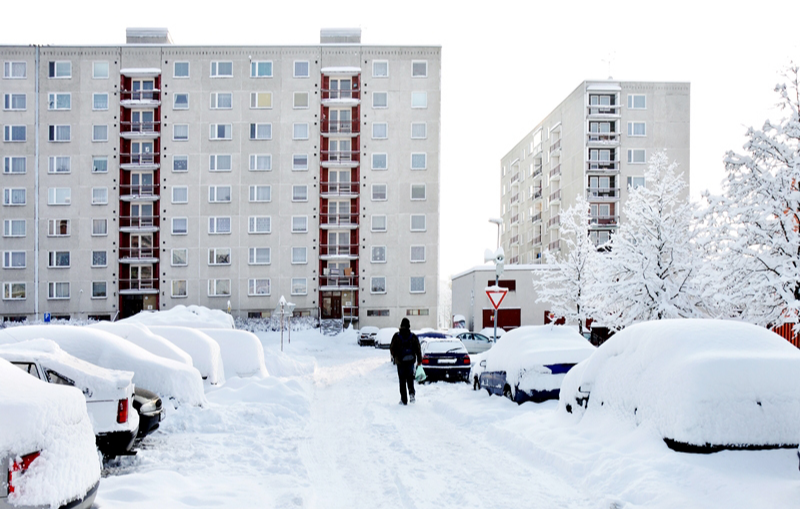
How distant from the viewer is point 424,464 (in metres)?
8.05

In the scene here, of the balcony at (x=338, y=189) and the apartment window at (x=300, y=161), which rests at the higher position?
the apartment window at (x=300, y=161)

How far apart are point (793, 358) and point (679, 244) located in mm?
19132

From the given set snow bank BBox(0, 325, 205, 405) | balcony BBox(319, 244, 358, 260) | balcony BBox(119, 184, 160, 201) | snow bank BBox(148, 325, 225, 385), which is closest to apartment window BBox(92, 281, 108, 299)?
balcony BBox(119, 184, 160, 201)

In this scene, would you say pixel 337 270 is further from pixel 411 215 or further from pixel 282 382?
pixel 282 382

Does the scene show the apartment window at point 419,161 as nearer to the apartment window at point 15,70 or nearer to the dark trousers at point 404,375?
the apartment window at point 15,70

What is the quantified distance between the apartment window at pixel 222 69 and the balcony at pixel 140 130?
20.4 feet

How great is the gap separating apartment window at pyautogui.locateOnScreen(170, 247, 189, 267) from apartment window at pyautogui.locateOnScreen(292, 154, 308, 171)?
36.6 feet

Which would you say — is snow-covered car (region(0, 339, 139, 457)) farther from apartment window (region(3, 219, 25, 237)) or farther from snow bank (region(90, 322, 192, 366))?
apartment window (region(3, 219, 25, 237))

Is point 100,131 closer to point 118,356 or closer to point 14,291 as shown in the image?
point 14,291

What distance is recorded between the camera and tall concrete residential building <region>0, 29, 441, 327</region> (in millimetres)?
52344

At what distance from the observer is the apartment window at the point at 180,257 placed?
172ft

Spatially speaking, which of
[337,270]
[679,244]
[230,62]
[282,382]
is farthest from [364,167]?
[282,382]

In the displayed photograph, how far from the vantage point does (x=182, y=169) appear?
5288 centimetres

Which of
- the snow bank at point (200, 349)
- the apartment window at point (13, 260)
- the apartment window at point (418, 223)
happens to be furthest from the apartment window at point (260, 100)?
the snow bank at point (200, 349)
